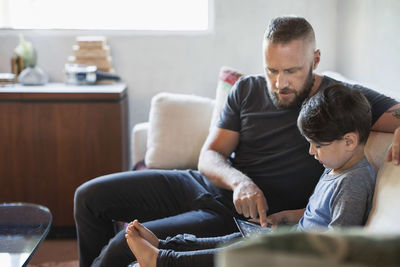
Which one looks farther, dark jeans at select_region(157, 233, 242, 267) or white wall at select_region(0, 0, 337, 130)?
white wall at select_region(0, 0, 337, 130)

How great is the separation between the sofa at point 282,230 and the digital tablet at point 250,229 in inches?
9.2

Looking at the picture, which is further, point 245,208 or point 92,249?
point 92,249

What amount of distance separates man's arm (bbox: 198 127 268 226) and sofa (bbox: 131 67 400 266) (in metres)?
0.37

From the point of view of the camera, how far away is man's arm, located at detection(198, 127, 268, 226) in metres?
1.77

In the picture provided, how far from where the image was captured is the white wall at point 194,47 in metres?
3.17

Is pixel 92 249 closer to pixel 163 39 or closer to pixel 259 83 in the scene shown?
pixel 259 83

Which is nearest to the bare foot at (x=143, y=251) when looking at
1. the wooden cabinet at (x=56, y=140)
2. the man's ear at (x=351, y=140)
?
the man's ear at (x=351, y=140)

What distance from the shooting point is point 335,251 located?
0.65 meters

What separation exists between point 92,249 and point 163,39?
1.52 meters

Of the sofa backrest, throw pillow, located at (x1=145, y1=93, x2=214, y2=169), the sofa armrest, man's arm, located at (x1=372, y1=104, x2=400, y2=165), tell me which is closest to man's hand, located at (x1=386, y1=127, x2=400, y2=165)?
the sofa backrest

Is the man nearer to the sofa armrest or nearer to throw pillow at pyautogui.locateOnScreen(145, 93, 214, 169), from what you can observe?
throw pillow at pyautogui.locateOnScreen(145, 93, 214, 169)

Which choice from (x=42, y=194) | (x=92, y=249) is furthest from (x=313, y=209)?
(x=42, y=194)

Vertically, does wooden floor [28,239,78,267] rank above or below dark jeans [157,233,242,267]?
below

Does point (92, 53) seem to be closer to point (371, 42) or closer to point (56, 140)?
point (56, 140)
